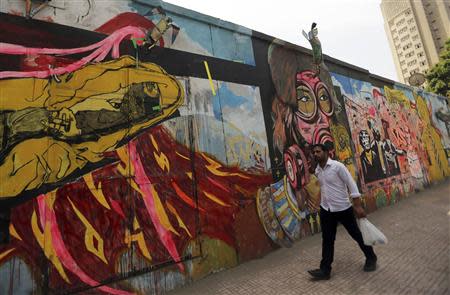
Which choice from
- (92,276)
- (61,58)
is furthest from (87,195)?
(61,58)

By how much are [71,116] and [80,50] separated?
31.6 inches

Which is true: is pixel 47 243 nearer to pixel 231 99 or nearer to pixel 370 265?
pixel 231 99

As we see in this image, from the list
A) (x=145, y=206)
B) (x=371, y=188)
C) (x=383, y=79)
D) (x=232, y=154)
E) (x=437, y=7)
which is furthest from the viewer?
(x=437, y=7)

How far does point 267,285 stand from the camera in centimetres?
324

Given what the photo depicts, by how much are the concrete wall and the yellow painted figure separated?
13 mm

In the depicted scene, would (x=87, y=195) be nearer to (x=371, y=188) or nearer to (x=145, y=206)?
(x=145, y=206)

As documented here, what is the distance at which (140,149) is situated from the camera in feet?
11.5

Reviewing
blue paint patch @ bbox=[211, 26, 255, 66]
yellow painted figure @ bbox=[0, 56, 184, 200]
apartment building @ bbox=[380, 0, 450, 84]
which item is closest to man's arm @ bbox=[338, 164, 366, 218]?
yellow painted figure @ bbox=[0, 56, 184, 200]

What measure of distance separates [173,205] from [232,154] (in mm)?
1253

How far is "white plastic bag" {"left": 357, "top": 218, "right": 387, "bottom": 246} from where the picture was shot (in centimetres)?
314

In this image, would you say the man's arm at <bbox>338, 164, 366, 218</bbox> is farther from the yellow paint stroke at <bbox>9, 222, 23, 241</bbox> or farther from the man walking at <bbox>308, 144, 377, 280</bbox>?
the yellow paint stroke at <bbox>9, 222, 23, 241</bbox>

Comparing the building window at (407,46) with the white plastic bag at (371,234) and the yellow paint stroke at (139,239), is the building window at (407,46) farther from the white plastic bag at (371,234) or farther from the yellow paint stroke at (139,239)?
the yellow paint stroke at (139,239)

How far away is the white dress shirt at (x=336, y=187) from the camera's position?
10.8 ft

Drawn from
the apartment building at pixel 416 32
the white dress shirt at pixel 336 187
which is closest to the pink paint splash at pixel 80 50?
the white dress shirt at pixel 336 187
